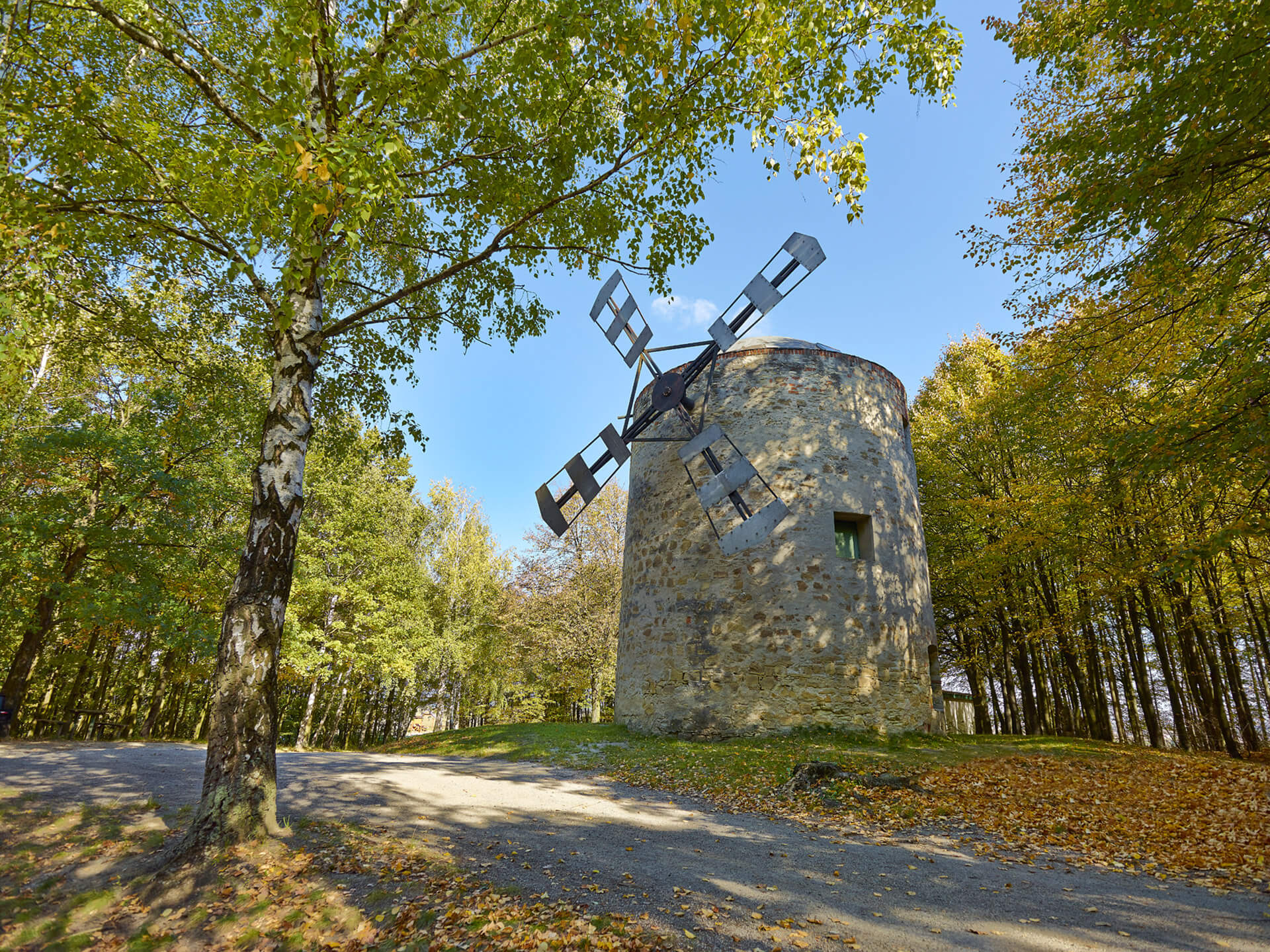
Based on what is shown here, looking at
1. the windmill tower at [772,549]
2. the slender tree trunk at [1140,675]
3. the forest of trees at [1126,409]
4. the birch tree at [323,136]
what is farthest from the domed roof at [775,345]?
the slender tree trunk at [1140,675]

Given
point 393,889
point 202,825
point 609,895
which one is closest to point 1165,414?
point 609,895

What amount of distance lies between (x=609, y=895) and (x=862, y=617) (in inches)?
354

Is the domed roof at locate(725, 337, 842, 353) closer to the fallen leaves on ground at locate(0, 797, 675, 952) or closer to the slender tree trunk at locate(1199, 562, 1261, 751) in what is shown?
the slender tree trunk at locate(1199, 562, 1261, 751)

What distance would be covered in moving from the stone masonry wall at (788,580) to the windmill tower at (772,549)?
3 centimetres

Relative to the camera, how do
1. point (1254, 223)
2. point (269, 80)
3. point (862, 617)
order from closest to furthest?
point (269, 80) < point (1254, 223) < point (862, 617)

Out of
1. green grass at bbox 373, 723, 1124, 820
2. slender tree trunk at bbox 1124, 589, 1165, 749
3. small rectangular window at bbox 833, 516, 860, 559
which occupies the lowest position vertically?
green grass at bbox 373, 723, 1124, 820

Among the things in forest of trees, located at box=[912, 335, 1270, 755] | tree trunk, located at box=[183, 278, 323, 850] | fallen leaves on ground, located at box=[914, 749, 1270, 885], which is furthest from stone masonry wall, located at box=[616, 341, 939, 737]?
tree trunk, located at box=[183, 278, 323, 850]

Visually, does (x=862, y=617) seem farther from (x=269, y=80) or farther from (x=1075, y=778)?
(x=269, y=80)

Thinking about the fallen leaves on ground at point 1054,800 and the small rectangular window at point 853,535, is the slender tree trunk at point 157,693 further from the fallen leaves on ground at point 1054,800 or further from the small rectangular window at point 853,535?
the small rectangular window at point 853,535

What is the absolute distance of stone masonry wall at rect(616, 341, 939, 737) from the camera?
11.5m

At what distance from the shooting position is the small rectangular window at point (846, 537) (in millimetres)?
12555

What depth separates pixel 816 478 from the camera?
41.6 feet

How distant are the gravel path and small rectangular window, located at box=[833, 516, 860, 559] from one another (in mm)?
6545

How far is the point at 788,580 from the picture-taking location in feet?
39.0
